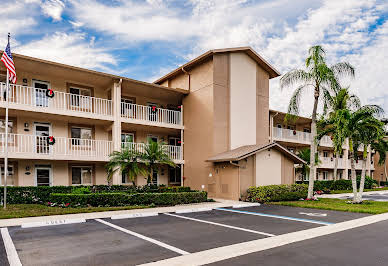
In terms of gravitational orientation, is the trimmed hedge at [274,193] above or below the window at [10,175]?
below

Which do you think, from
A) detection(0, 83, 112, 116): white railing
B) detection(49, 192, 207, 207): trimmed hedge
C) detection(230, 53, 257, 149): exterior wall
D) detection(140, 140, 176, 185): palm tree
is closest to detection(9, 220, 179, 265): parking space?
detection(49, 192, 207, 207): trimmed hedge

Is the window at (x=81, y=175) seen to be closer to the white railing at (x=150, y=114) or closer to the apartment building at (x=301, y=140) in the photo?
the white railing at (x=150, y=114)

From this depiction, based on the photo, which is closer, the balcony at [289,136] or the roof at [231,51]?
the roof at [231,51]

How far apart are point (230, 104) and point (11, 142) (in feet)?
46.6

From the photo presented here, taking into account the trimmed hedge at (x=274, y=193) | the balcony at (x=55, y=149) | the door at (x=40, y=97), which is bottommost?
the trimmed hedge at (x=274, y=193)

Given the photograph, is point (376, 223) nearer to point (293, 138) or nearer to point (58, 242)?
point (58, 242)

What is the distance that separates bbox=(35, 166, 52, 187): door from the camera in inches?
658

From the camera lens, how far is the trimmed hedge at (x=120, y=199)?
13.6m

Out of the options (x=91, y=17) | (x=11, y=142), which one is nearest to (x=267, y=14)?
(x=91, y=17)

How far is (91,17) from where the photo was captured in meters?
15.1

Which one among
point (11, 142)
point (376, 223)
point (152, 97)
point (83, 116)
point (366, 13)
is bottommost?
point (376, 223)

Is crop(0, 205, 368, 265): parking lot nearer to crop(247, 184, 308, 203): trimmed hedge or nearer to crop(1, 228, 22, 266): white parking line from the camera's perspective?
crop(1, 228, 22, 266): white parking line

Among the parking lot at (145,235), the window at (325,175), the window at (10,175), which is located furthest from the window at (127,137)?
the window at (325,175)

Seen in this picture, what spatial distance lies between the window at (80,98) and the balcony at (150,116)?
238cm
